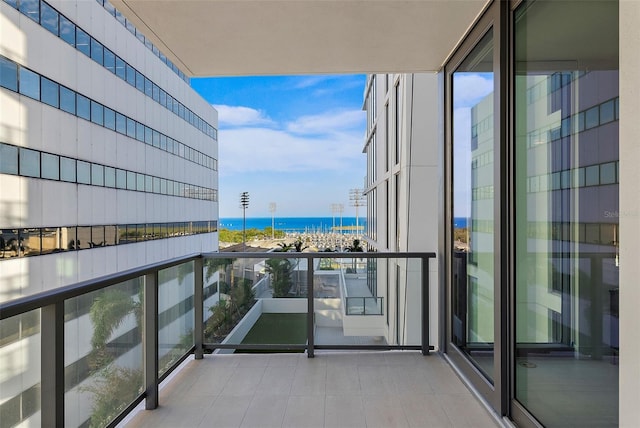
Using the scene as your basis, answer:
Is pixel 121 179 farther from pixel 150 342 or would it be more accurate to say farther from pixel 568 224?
pixel 568 224

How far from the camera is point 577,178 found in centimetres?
160

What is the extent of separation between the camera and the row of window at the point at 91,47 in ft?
46.9

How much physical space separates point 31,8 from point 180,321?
16378 millimetres

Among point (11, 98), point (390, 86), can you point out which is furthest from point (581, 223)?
point (11, 98)

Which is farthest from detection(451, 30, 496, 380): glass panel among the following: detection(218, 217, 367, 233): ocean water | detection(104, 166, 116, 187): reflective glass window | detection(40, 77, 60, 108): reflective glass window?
detection(218, 217, 367, 233): ocean water

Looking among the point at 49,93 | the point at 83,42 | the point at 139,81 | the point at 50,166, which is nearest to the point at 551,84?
the point at 50,166

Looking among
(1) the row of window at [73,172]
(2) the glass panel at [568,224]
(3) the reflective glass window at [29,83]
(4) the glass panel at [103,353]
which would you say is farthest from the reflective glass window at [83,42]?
(2) the glass panel at [568,224]

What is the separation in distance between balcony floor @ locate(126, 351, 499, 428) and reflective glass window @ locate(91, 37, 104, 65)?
1932 centimetres

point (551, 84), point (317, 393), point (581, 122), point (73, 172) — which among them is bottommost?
point (317, 393)

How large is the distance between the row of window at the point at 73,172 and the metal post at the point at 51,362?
14.1 m

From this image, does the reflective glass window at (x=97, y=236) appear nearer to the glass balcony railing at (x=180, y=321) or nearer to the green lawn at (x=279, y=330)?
the glass balcony railing at (x=180, y=321)

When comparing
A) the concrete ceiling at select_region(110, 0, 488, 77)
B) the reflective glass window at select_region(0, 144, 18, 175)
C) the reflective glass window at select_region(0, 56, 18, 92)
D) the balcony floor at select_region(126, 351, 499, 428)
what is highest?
the reflective glass window at select_region(0, 56, 18, 92)

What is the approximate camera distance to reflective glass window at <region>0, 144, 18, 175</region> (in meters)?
12.5

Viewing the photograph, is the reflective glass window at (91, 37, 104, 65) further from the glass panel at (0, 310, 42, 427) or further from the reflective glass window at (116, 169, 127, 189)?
the glass panel at (0, 310, 42, 427)
